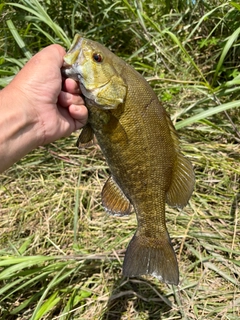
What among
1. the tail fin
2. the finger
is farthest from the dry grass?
the finger

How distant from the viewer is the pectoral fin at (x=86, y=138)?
1726 mm

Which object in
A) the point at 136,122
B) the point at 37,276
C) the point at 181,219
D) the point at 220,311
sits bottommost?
the point at 220,311

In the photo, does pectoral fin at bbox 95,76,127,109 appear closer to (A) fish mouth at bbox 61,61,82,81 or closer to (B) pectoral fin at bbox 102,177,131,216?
(A) fish mouth at bbox 61,61,82,81

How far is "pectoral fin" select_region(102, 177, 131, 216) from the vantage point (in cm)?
175

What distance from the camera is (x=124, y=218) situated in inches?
108

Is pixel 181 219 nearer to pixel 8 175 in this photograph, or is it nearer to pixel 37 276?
pixel 37 276

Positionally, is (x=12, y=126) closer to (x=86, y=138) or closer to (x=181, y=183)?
(x=86, y=138)

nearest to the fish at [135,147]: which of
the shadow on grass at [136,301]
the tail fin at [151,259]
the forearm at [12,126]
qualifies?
the tail fin at [151,259]

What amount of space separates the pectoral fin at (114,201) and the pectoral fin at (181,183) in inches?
7.8

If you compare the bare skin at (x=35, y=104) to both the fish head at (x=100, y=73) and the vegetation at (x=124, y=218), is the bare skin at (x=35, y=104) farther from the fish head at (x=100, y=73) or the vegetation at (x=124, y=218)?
the vegetation at (x=124, y=218)

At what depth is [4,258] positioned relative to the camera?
2375mm

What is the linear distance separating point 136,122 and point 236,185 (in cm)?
147

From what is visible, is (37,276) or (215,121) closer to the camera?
(37,276)

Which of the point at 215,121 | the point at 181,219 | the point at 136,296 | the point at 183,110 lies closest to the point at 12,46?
the point at 183,110
